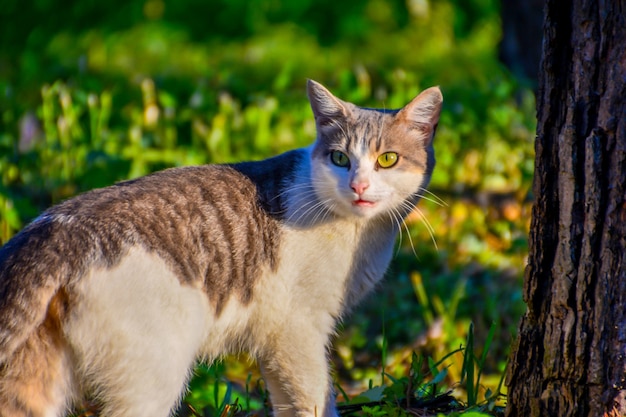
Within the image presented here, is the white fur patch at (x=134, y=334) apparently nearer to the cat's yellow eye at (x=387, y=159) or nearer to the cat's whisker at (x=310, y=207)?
the cat's whisker at (x=310, y=207)

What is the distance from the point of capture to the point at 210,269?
2.78m

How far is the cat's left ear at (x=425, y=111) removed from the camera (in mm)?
3109

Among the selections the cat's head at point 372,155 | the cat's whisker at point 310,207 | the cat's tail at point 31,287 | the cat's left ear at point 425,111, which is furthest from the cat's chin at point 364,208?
the cat's tail at point 31,287

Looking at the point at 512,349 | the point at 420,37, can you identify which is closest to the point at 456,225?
the point at 512,349

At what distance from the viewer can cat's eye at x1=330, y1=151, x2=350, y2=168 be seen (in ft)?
10.3

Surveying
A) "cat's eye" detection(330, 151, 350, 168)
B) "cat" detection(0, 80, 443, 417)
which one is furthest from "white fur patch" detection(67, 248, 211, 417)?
"cat's eye" detection(330, 151, 350, 168)

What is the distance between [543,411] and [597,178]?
708mm

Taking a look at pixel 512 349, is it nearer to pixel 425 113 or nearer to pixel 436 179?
pixel 425 113

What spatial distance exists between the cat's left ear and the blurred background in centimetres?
38

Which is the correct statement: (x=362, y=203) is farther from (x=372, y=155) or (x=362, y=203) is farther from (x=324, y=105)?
(x=324, y=105)

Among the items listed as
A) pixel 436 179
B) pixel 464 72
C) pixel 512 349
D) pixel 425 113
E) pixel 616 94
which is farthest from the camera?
pixel 464 72

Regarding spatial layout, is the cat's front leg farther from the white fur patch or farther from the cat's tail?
the cat's tail

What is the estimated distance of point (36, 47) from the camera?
844cm

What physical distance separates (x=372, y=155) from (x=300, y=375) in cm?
86
